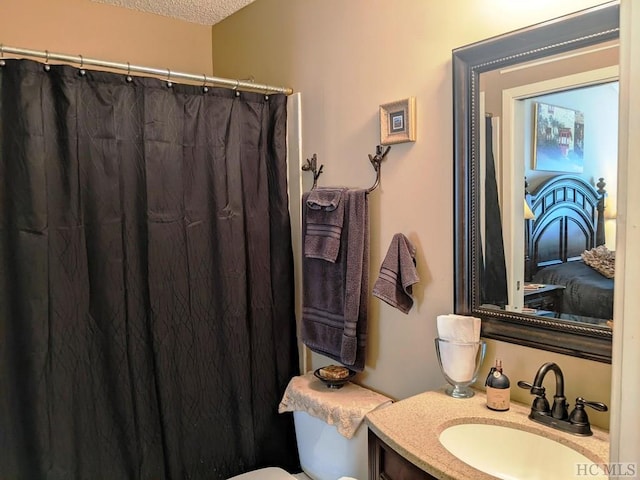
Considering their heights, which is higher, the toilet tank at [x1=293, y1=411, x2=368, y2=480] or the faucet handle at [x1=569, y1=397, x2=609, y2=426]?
the faucet handle at [x1=569, y1=397, x2=609, y2=426]

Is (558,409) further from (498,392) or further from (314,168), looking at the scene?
(314,168)

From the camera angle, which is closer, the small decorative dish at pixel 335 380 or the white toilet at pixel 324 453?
the white toilet at pixel 324 453

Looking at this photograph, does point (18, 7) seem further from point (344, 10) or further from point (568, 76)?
point (568, 76)

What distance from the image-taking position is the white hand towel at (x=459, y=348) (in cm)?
160

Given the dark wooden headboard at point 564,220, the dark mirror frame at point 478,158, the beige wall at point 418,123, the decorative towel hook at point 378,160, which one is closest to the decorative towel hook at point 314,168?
the beige wall at point 418,123

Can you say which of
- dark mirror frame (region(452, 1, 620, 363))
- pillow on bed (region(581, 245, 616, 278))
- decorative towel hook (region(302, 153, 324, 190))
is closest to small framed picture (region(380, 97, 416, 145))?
dark mirror frame (region(452, 1, 620, 363))

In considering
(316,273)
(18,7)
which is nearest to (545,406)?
(316,273)

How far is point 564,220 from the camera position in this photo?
1431 millimetres

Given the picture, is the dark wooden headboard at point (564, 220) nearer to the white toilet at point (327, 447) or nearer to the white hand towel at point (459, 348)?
the white hand towel at point (459, 348)

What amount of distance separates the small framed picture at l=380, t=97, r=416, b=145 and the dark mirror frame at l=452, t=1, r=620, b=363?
0.19 meters

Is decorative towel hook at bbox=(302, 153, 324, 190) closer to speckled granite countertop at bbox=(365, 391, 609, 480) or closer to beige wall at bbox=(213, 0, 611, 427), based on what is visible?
beige wall at bbox=(213, 0, 611, 427)

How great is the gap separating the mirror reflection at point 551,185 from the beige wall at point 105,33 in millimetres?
1856

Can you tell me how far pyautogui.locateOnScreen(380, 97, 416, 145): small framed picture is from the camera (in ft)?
5.92

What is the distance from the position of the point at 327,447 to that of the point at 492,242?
3.45 feet
